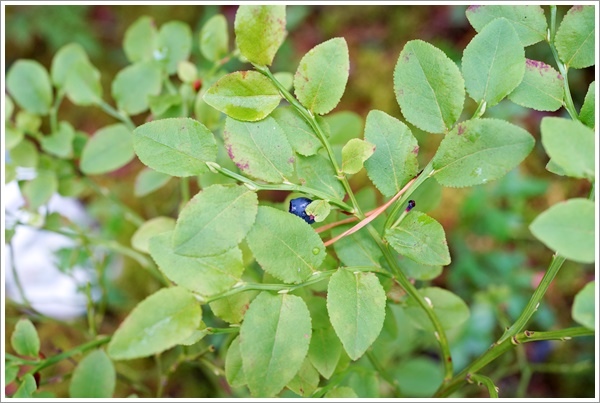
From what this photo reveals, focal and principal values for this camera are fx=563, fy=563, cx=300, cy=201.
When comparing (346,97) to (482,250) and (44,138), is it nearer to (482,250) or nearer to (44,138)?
(482,250)

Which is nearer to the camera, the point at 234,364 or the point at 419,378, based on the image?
the point at 234,364

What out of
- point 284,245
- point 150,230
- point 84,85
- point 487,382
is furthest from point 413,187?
point 84,85

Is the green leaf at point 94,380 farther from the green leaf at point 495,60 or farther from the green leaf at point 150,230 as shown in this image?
the green leaf at point 495,60

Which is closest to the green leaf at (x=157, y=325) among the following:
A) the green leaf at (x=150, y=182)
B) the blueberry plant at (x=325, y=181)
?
the blueberry plant at (x=325, y=181)

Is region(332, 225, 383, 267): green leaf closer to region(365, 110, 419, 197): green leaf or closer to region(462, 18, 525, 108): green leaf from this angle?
region(365, 110, 419, 197): green leaf

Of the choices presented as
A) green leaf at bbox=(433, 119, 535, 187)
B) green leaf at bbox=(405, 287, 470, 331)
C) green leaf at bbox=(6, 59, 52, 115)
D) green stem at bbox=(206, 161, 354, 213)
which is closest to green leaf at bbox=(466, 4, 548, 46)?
green leaf at bbox=(433, 119, 535, 187)

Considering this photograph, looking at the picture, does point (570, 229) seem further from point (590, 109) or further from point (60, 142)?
point (60, 142)
